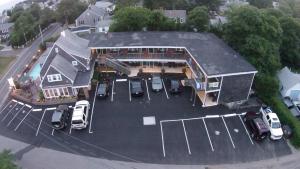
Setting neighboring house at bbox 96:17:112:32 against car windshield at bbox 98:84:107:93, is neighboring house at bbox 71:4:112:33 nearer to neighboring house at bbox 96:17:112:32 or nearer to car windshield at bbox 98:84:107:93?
neighboring house at bbox 96:17:112:32

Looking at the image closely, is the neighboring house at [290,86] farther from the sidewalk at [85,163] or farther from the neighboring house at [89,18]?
the neighboring house at [89,18]

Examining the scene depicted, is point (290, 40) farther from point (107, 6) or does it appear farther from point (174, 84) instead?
point (107, 6)

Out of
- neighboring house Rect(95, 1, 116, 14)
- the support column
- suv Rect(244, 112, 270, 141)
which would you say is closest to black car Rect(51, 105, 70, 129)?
the support column

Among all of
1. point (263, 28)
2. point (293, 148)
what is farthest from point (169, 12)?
point (293, 148)

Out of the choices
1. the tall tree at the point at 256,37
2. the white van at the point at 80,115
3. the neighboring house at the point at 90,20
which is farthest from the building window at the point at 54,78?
the neighboring house at the point at 90,20

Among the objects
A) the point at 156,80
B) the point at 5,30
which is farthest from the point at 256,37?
the point at 5,30

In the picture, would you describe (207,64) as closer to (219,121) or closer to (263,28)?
(219,121)
